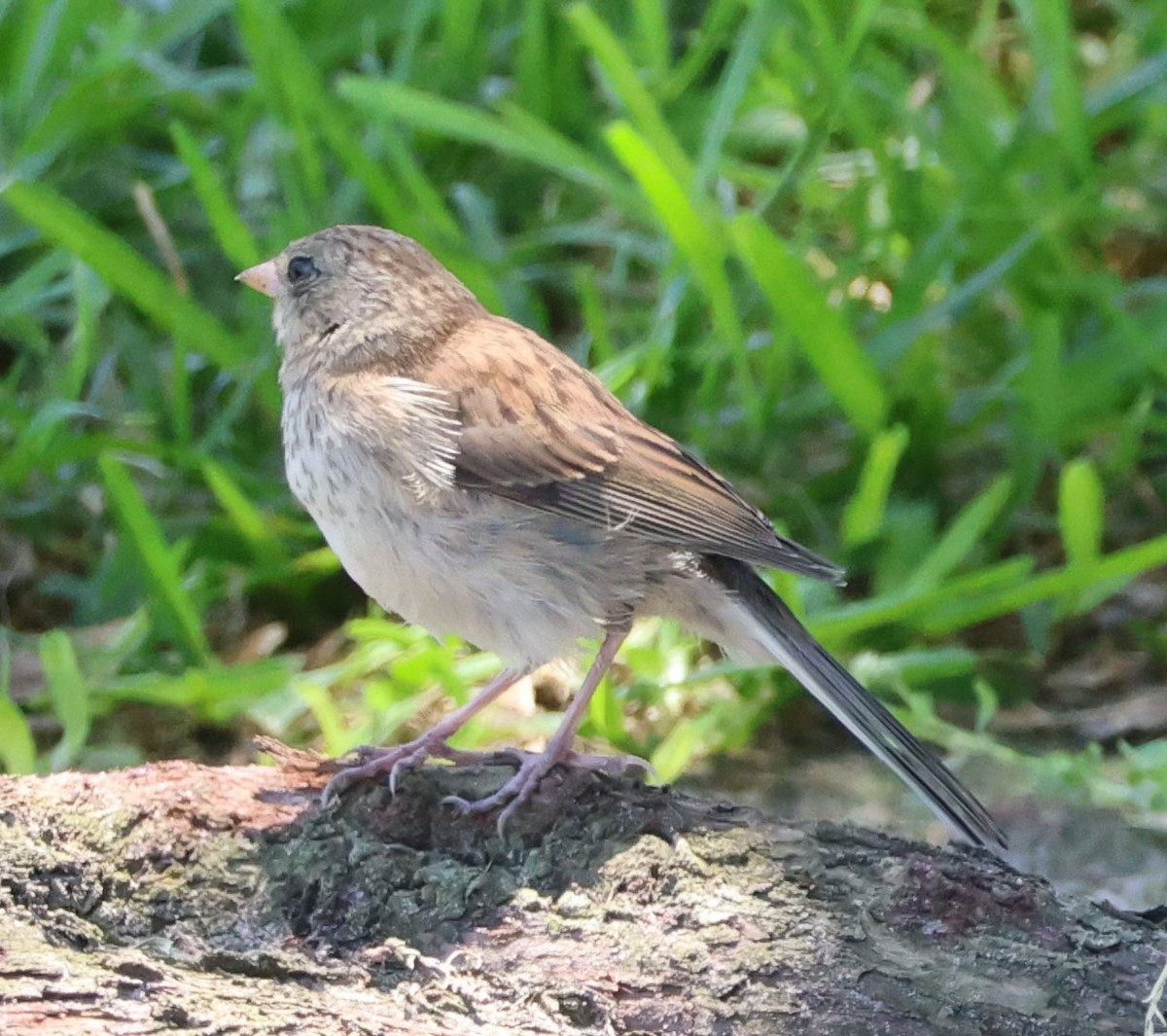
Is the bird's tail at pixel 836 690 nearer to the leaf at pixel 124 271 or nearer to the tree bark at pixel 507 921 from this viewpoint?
the tree bark at pixel 507 921

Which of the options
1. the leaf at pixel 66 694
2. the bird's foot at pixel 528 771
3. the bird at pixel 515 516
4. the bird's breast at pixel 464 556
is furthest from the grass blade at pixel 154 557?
the bird's foot at pixel 528 771

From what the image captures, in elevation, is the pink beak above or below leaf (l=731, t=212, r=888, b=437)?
above

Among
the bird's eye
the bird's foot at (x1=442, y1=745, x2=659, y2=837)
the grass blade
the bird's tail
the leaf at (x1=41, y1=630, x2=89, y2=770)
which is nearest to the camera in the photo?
the bird's foot at (x1=442, y1=745, x2=659, y2=837)

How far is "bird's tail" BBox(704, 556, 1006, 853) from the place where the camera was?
1.94 m

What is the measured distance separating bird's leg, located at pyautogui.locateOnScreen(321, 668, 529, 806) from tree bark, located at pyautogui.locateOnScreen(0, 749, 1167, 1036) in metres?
0.02

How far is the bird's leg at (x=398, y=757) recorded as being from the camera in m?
1.82

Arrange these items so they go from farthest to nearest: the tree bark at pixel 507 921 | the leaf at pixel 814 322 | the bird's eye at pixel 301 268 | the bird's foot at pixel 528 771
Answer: the leaf at pixel 814 322 < the bird's eye at pixel 301 268 < the bird's foot at pixel 528 771 < the tree bark at pixel 507 921

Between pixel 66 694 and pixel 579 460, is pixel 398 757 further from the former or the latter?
pixel 66 694

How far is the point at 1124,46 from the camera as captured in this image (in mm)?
4078

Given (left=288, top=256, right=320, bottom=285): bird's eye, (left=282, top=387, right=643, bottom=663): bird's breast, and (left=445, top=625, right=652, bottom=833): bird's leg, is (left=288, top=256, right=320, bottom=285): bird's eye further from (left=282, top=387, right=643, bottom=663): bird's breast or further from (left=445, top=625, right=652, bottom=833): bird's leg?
(left=445, top=625, right=652, bottom=833): bird's leg

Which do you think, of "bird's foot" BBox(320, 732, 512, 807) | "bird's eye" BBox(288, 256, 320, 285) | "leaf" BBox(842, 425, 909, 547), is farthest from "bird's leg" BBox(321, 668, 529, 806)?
"leaf" BBox(842, 425, 909, 547)

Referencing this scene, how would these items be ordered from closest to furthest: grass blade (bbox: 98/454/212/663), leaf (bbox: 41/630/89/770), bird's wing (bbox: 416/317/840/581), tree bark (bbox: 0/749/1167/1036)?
tree bark (bbox: 0/749/1167/1036) < bird's wing (bbox: 416/317/840/581) < leaf (bbox: 41/630/89/770) < grass blade (bbox: 98/454/212/663)

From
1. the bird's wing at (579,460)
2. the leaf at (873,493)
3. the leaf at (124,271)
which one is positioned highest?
the leaf at (124,271)

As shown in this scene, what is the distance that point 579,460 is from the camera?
2.13m
